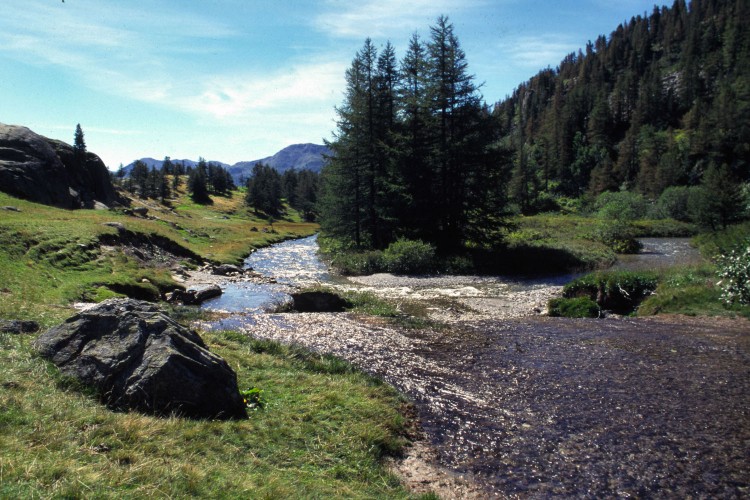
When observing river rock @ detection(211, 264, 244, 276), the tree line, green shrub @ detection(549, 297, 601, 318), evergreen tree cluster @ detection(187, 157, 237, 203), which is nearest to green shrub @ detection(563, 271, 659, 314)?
green shrub @ detection(549, 297, 601, 318)

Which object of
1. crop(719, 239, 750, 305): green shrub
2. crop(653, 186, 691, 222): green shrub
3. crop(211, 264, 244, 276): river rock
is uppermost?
crop(653, 186, 691, 222): green shrub

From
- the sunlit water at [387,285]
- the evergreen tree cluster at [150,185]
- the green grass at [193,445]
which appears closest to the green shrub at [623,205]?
the sunlit water at [387,285]

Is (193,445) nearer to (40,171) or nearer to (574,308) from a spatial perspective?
(574,308)

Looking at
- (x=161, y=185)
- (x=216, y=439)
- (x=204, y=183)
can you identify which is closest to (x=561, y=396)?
(x=216, y=439)

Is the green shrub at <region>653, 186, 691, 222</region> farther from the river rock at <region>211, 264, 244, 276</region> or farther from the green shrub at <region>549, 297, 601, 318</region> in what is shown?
the river rock at <region>211, 264, 244, 276</region>

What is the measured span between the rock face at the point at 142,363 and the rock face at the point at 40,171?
45.0 m

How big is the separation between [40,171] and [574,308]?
5387cm

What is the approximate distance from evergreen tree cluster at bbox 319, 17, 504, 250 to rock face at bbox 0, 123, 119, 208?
30677 millimetres

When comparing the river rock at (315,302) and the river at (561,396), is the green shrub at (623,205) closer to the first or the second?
the river rock at (315,302)

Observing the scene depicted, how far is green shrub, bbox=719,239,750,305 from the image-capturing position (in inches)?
620

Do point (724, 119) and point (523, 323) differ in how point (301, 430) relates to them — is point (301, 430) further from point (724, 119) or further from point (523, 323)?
point (724, 119)

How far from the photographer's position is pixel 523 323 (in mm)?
15742

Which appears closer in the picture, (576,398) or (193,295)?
(576,398)

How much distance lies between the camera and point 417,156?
3912cm
